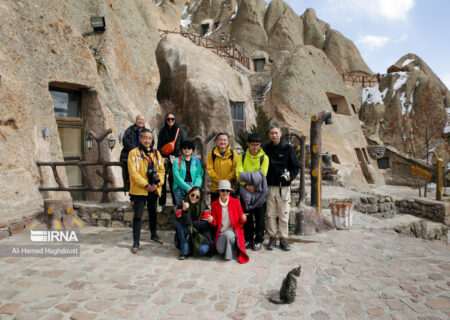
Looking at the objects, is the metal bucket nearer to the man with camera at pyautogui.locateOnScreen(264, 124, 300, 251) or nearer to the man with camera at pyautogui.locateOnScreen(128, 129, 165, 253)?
the man with camera at pyautogui.locateOnScreen(264, 124, 300, 251)

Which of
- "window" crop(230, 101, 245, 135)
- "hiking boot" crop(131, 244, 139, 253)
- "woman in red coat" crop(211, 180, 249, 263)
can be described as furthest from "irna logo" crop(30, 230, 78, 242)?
"window" crop(230, 101, 245, 135)

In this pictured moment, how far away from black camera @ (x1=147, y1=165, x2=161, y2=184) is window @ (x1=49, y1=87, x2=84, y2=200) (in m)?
4.25

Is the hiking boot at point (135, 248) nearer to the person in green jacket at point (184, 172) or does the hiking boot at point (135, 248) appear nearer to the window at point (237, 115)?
the person in green jacket at point (184, 172)

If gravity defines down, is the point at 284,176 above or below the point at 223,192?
above

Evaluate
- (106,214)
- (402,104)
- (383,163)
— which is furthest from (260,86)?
(106,214)

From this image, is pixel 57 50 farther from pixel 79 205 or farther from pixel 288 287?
Result: pixel 288 287

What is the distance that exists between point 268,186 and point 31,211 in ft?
14.4

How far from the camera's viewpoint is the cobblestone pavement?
2811mm

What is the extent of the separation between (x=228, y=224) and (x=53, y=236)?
10.2 feet

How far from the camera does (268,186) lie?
4.66 metres

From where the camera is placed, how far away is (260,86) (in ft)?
71.2

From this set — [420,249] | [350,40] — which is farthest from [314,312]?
[350,40]

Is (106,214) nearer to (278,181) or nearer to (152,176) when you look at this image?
(152,176)

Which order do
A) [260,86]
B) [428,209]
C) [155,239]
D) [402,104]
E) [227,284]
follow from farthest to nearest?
[402,104], [260,86], [428,209], [155,239], [227,284]
